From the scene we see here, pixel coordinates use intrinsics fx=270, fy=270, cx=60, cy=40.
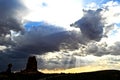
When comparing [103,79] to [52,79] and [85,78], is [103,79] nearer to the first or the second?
[85,78]

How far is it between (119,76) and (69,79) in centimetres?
2568

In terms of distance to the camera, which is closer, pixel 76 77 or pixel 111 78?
pixel 111 78

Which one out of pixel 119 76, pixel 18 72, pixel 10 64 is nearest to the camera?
pixel 119 76

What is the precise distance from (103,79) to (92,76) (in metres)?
7.86

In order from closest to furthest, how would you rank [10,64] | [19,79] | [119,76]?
[119,76], [19,79], [10,64]

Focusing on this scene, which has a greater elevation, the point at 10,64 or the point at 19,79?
the point at 10,64

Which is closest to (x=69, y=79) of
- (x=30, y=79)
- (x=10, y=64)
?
(x=30, y=79)

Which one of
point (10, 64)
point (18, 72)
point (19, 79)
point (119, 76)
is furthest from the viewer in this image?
point (18, 72)

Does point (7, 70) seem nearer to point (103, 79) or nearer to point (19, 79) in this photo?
point (19, 79)

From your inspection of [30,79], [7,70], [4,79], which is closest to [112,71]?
[30,79]

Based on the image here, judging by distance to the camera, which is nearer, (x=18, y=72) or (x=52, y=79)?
(x=52, y=79)

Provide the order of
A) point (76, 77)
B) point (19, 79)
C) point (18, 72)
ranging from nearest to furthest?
point (76, 77)
point (19, 79)
point (18, 72)

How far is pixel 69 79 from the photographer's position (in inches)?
5556

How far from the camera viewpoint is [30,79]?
165 metres
